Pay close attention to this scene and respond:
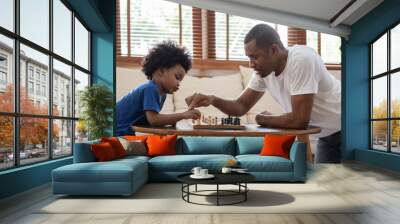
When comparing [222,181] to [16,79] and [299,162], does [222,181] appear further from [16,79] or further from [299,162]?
[16,79]

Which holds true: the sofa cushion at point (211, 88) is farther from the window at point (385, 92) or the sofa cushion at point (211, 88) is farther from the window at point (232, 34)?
the window at point (385, 92)

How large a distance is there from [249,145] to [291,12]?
319cm

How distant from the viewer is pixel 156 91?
7.47m

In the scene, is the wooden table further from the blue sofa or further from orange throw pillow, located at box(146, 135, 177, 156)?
orange throw pillow, located at box(146, 135, 177, 156)

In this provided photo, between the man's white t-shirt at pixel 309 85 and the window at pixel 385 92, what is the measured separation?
29.6 inches

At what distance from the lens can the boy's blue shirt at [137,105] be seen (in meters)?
7.28

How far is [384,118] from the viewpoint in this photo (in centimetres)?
772

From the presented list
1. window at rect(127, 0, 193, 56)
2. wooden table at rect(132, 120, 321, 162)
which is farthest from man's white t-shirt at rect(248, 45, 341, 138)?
window at rect(127, 0, 193, 56)

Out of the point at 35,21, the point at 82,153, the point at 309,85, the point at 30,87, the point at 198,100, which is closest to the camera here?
the point at 82,153

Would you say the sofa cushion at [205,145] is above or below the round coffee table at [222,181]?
above

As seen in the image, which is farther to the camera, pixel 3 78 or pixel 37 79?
pixel 37 79

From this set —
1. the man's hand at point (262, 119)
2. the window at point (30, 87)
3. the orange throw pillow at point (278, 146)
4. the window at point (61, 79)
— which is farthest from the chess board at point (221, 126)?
the window at point (30, 87)

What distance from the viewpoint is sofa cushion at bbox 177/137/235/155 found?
609 cm

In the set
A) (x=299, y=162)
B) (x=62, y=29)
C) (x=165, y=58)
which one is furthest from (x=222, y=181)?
(x=165, y=58)
